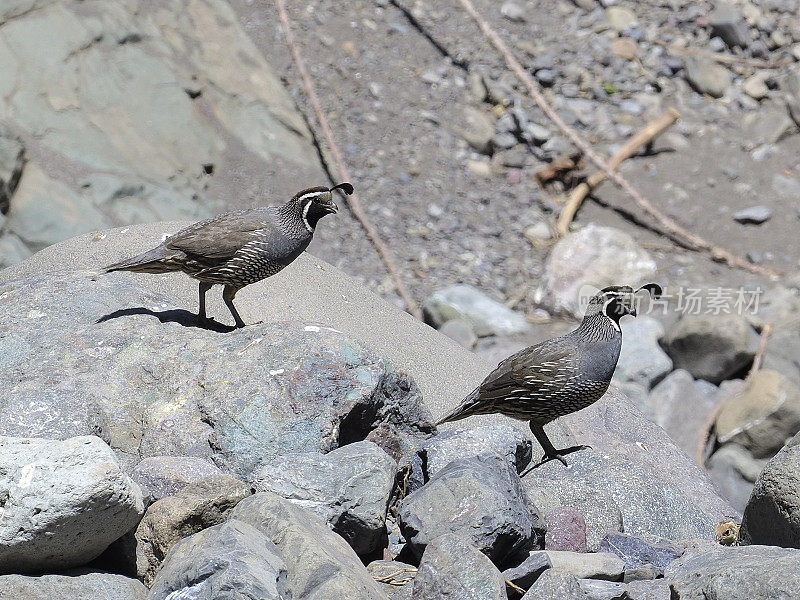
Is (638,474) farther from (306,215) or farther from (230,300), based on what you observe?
(230,300)

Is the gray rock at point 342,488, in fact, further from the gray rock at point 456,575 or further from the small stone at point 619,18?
the small stone at point 619,18

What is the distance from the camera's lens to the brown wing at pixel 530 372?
19.6 feet

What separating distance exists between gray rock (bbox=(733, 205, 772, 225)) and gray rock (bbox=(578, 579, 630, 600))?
958cm

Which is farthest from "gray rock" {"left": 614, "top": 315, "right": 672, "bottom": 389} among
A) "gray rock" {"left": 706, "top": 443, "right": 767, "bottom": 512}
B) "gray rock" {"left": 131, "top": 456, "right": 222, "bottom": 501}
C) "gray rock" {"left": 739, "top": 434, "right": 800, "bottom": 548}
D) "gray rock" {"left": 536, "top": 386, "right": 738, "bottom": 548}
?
"gray rock" {"left": 131, "top": 456, "right": 222, "bottom": 501}

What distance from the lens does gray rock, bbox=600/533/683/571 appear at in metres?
4.79

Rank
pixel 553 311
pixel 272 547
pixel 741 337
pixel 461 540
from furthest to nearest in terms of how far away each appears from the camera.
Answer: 1. pixel 553 311
2. pixel 741 337
3. pixel 461 540
4. pixel 272 547

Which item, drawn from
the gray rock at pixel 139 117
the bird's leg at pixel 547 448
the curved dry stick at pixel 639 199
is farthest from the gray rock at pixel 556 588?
the curved dry stick at pixel 639 199

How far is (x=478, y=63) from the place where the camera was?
47.2ft

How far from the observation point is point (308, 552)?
3.74 meters

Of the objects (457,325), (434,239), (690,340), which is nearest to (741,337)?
(690,340)

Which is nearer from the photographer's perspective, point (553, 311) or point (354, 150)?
point (553, 311)

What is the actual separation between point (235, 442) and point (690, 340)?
698 centimetres

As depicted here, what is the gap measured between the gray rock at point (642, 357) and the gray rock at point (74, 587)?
7.21 meters

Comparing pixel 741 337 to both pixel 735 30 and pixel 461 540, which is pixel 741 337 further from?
pixel 461 540
